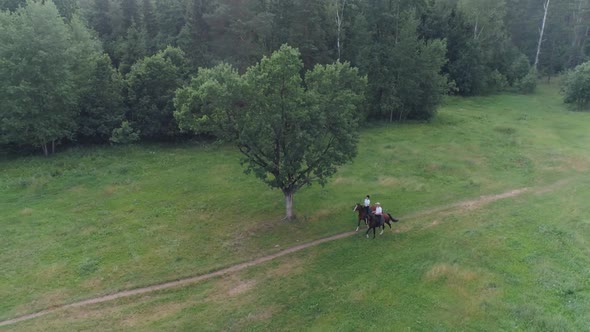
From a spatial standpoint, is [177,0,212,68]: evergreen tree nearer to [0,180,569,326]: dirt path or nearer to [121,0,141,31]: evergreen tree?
[121,0,141,31]: evergreen tree

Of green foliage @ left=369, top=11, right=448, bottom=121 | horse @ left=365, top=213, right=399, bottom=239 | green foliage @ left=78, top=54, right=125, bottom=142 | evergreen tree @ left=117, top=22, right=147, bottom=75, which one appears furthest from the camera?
green foliage @ left=369, top=11, right=448, bottom=121

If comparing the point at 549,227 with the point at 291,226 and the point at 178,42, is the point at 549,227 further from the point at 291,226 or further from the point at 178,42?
the point at 178,42

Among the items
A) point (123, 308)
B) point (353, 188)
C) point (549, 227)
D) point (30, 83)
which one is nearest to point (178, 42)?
point (30, 83)

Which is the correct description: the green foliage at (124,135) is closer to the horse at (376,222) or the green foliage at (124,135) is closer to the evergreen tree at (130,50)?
the evergreen tree at (130,50)

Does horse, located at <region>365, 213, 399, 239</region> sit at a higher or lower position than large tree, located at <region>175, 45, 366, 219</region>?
lower

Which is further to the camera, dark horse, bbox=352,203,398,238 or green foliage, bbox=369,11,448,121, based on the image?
green foliage, bbox=369,11,448,121

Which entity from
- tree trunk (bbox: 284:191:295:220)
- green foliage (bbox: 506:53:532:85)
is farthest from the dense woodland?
tree trunk (bbox: 284:191:295:220)
